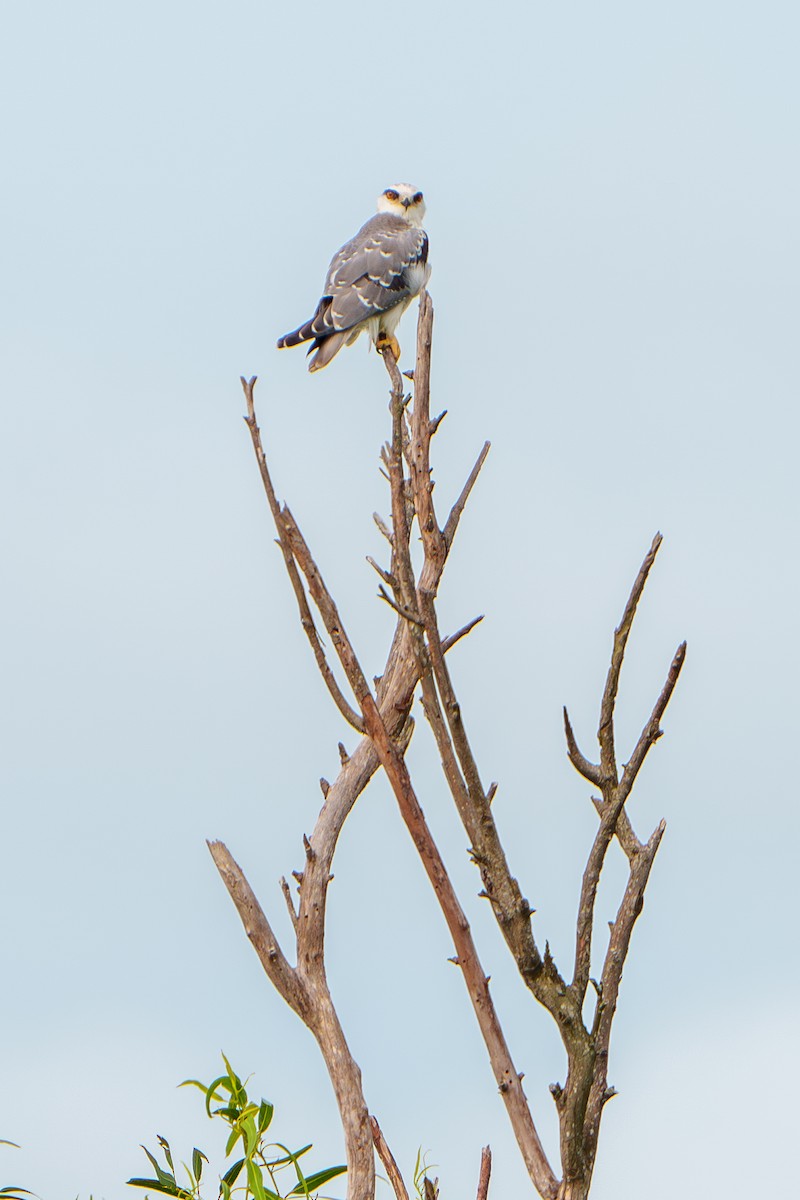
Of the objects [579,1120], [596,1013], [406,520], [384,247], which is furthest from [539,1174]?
[384,247]

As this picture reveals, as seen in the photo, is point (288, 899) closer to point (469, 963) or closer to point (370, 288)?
point (469, 963)

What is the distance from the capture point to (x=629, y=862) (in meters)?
4.64

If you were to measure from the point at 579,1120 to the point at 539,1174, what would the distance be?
252 mm

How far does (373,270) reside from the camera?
1259 cm

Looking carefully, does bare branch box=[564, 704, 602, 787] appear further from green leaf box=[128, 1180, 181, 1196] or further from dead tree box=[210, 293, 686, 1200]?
green leaf box=[128, 1180, 181, 1196]

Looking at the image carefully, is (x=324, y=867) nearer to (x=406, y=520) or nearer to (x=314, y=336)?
(x=406, y=520)

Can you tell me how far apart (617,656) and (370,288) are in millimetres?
8514

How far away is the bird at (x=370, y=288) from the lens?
37.7ft

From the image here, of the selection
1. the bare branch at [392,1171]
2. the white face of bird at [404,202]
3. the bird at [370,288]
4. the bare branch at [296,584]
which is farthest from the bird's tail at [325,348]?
the bare branch at [392,1171]

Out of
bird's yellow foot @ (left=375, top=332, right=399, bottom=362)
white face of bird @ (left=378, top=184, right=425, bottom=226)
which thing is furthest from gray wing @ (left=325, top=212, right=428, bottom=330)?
white face of bird @ (left=378, top=184, right=425, bottom=226)

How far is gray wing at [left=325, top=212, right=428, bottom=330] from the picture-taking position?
11.9 meters

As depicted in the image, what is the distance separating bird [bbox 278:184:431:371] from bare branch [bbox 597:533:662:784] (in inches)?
282

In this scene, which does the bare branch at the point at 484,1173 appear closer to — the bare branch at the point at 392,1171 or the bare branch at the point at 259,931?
the bare branch at the point at 392,1171

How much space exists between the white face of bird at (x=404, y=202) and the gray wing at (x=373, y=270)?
0.60 m
